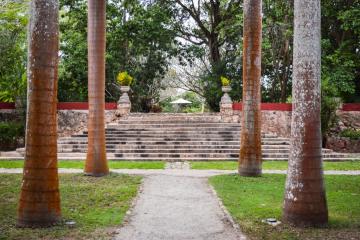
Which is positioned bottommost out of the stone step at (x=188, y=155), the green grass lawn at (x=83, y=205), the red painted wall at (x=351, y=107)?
the green grass lawn at (x=83, y=205)

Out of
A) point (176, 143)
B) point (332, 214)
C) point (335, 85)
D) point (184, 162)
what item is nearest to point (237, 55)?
point (335, 85)

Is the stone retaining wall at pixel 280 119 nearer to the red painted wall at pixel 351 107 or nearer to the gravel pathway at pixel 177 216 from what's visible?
the red painted wall at pixel 351 107

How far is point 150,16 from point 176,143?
1112cm

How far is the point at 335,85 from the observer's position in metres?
21.2

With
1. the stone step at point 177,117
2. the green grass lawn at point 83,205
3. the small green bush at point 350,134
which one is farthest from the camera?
the stone step at point 177,117

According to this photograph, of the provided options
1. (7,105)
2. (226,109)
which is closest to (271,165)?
(226,109)

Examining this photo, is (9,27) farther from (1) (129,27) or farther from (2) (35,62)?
(2) (35,62)

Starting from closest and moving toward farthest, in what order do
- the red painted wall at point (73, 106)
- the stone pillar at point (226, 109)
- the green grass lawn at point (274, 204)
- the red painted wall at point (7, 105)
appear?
the green grass lawn at point (274, 204)
the red painted wall at point (73, 106)
the stone pillar at point (226, 109)
the red painted wall at point (7, 105)

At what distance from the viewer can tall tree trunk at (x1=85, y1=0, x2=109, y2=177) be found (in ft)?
40.6

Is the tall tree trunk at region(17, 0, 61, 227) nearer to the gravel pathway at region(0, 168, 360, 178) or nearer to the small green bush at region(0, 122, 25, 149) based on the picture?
the gravel pathway at region(0, 168, 360, 178)

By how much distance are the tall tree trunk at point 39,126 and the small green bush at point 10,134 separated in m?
15.1

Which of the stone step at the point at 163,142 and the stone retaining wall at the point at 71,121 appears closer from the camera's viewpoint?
the stone step at the point at 163,142

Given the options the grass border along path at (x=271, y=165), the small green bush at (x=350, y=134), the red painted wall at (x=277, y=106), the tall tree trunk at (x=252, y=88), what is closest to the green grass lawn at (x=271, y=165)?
the grass border along path at (x=271, y=165)

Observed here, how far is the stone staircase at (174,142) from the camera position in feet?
59.1
